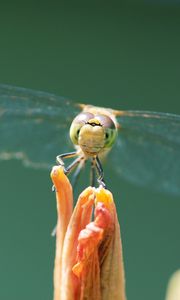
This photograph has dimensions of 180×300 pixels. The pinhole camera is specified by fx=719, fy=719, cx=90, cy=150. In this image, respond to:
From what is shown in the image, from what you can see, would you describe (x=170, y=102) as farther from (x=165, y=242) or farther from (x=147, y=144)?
(x=147, y=144)

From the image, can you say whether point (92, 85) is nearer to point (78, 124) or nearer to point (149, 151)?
point (149, 151)

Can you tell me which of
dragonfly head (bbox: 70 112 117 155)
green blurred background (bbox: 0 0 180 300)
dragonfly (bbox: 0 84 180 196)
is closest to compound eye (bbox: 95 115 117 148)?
dragonfly head (bbox: 70 112 117 155)

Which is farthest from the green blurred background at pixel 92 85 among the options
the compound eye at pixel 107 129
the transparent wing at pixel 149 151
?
the compound eye at pixel 107 129

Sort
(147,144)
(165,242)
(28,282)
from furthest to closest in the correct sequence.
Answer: (165,242), (28,282), (147,144)

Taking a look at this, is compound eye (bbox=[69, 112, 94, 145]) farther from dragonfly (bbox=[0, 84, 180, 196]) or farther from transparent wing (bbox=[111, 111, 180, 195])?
transparent wing (bbox=[111, 111, 180, 195])

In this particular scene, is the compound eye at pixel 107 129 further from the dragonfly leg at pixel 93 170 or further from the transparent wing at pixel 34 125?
the transparent wing at pixel 34 125

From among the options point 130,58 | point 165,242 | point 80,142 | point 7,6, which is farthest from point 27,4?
point 80,142

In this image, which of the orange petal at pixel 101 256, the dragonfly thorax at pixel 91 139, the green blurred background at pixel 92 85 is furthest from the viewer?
the green blurred background at pixel 92 85
